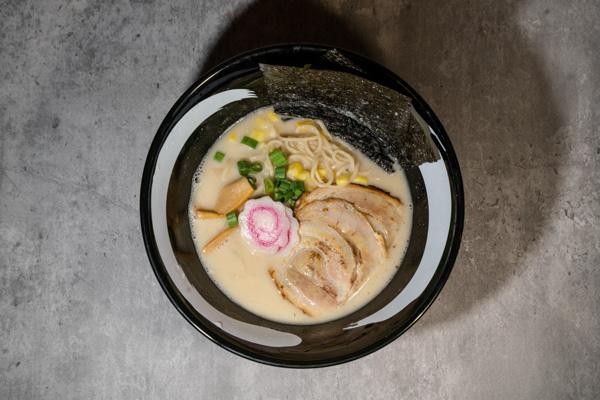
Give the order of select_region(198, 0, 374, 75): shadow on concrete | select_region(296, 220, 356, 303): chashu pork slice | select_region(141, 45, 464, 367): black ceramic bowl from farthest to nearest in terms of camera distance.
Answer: select_region(198, 0, 374, 75): shadow on concrete < select_region(296, 220, 356, 303): chashu pork slice < select_region(141, 45, 464, 367): black ceramic bowl

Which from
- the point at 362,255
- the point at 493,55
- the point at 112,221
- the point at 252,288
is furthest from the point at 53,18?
the point at 493,55

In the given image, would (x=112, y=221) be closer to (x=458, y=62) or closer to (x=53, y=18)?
(x=53, y=18)

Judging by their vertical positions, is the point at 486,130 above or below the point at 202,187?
above

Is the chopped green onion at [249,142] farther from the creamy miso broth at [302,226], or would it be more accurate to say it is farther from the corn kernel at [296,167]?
the corn kernel at [296,167]

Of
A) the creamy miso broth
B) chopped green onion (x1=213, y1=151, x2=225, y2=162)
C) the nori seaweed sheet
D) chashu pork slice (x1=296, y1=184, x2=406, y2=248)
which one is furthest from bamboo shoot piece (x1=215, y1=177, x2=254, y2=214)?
the nori seaweed sheet

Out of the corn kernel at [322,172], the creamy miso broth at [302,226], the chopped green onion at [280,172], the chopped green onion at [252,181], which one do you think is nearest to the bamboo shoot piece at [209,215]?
the creamy miso broth at [302,226]

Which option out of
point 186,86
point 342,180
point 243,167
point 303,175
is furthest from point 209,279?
point 186,86

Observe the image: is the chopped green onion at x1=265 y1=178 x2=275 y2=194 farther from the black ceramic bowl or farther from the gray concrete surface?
the gray concrete surface
